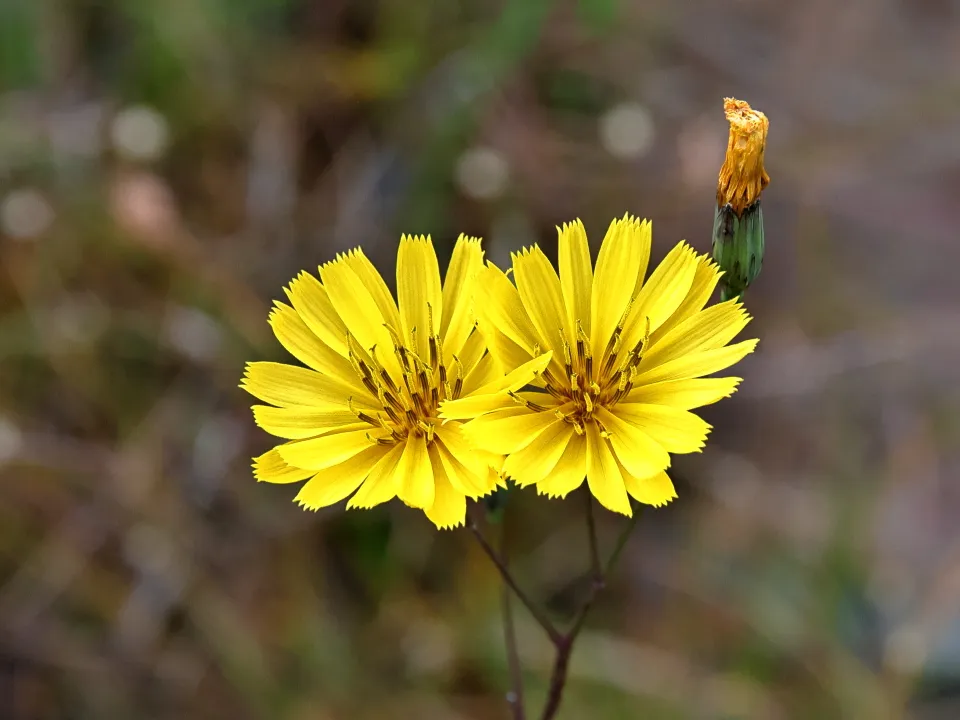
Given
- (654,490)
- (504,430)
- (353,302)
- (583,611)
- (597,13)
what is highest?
(597,13)

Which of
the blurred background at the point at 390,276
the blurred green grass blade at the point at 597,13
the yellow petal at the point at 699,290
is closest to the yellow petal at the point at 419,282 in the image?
the yellow petal at the point at 699,290

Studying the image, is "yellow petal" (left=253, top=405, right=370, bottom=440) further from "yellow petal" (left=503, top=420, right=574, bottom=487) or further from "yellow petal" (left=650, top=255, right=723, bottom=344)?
"yellow petal" (left=650, top=255, right=723, bottom=344)

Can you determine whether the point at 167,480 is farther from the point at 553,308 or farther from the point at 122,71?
the point at 553,308

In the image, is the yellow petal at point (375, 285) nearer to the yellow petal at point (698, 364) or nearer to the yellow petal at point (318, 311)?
the yellow petal at point (318, 311)

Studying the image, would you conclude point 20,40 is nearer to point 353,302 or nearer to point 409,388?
point 353,302

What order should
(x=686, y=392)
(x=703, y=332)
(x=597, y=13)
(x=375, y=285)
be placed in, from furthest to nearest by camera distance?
1. (x=597, y=13)
2. (x=375, y=285)
3. (x=703, y=332)
4. (x=686, y=392)

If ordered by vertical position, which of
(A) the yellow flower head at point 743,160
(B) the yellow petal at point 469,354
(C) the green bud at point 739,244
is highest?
(A) the yellow flower head at point 743,160

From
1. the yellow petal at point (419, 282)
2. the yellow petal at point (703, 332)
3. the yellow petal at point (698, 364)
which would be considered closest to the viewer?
the yellow petal at point (698, 364)

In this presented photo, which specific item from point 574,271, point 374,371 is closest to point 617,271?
point 574,271
